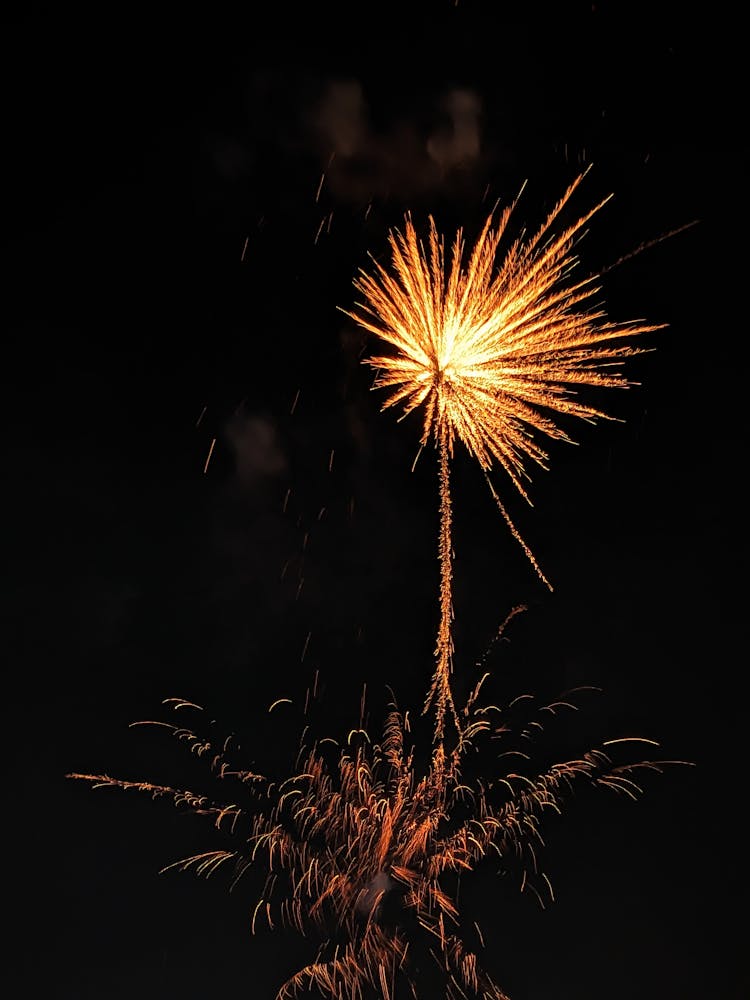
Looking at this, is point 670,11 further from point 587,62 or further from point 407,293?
point 407,293

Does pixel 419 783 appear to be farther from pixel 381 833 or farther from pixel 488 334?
pixel 488 334

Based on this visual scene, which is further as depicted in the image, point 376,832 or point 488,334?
point 376,832

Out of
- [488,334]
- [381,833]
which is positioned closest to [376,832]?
[381,833]

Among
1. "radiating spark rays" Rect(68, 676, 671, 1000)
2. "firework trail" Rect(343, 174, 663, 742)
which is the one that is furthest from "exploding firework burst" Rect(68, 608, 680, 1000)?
"firework trail" Rect(343, 174, 663, 742)

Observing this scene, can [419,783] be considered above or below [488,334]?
below

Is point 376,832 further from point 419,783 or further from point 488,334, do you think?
point 488,334

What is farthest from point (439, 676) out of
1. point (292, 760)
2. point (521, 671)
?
point (292, 760)

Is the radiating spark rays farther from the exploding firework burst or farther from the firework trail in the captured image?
the firework trail
